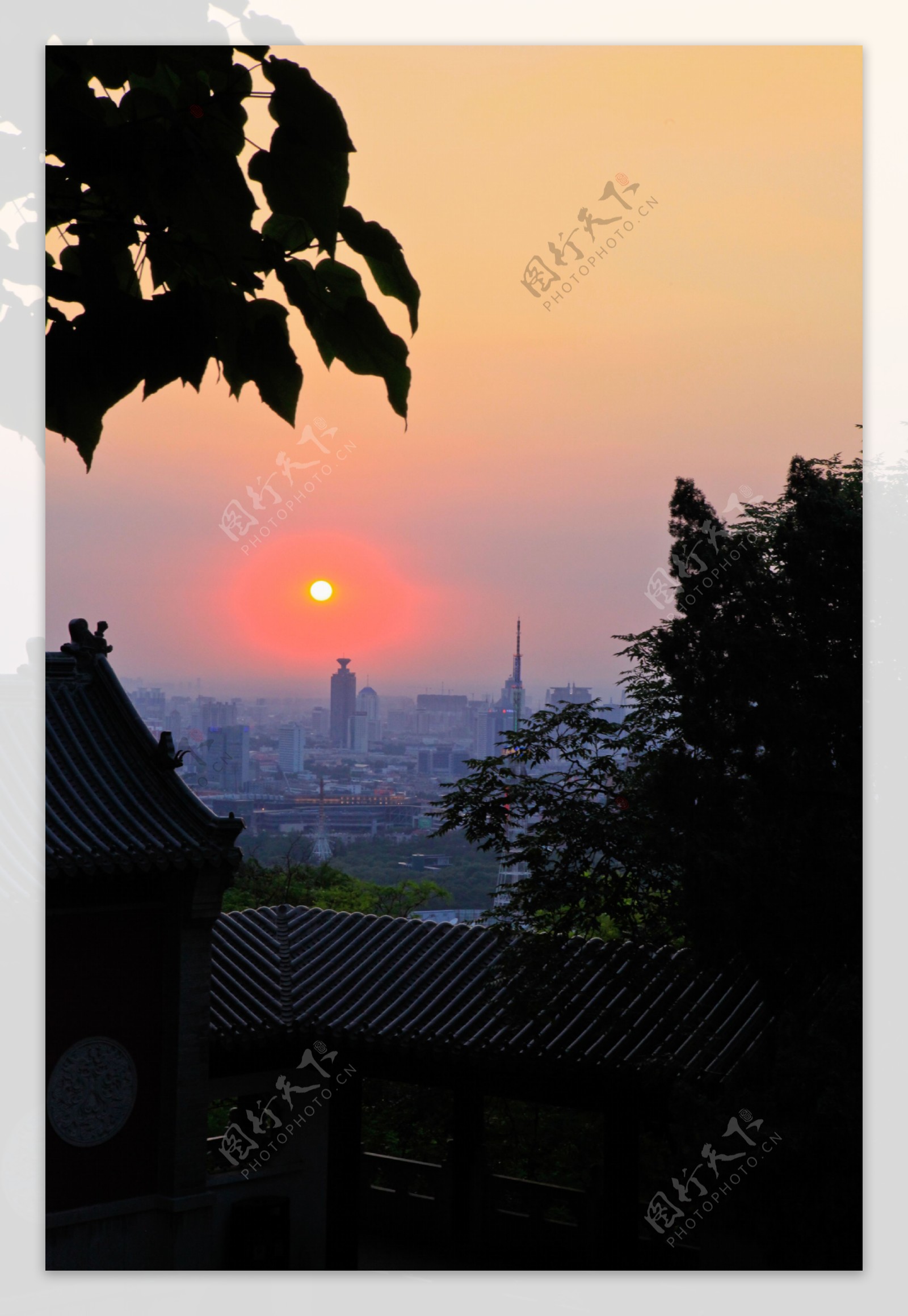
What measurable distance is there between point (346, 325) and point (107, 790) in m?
5.26

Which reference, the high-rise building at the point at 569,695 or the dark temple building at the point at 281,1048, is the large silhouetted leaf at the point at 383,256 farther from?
the high-rise building at the point at 569,695

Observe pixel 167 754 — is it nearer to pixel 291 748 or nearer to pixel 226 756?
pixel 226 756

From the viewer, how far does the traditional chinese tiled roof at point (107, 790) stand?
5.62 m

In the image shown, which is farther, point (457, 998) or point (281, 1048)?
point (281, 1048)

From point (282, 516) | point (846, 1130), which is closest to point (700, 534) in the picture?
point (282, 516)

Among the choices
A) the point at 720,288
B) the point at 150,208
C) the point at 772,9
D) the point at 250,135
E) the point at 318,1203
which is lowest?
the point at 318,1203

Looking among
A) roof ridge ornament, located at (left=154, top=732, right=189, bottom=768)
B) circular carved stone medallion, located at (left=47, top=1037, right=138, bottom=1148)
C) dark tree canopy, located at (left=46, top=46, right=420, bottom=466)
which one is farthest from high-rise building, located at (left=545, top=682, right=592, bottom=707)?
dark tree canopy, located at (left=46, top=46, right=420, bottom=466)

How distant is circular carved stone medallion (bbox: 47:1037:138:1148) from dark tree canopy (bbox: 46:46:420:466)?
4876 mm

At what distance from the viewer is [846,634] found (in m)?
4.91

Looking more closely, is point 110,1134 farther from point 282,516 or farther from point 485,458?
point 485,458

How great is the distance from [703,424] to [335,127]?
13.4 ft

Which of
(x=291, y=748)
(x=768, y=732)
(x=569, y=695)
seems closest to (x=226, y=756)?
(x=291, y=748)

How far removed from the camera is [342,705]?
814 centimetres

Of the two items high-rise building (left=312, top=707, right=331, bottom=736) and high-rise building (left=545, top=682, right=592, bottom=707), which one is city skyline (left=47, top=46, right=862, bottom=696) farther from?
high-rise building (left=312, top=707, right=331, bottom=736)
